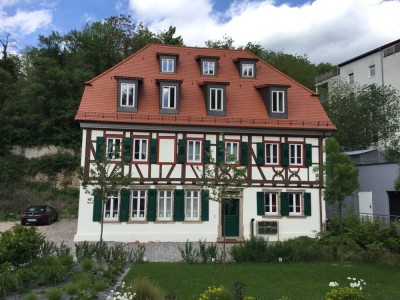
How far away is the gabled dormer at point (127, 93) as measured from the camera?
21.1m

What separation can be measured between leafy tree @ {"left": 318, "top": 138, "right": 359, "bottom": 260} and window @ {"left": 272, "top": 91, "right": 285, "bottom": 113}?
301 inches

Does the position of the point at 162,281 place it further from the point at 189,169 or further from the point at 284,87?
the point at 284,87

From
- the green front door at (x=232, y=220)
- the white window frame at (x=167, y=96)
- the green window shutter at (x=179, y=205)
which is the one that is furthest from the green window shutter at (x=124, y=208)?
the green front door at (x=232, y=220)

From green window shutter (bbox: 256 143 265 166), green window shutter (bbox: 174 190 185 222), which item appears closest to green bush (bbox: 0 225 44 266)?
green window shutter (bbox: 174 190 185 222)

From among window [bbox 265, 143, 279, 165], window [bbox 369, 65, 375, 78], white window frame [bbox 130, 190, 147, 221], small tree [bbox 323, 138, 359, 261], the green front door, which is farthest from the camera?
window [bbox 369, 65, 375, 78]

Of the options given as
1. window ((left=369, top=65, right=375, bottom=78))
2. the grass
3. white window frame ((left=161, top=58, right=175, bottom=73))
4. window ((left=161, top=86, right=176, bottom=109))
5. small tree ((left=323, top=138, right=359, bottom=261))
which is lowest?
the grass

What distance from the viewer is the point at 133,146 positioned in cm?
2058

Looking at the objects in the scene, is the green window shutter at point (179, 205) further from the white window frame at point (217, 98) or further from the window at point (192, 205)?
the white window frame at point (217, 98)

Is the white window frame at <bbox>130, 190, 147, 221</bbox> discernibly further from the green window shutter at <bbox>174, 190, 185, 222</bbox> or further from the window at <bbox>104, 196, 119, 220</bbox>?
the green window shutter at <bbox>174, 190, 185, 222</bbox>

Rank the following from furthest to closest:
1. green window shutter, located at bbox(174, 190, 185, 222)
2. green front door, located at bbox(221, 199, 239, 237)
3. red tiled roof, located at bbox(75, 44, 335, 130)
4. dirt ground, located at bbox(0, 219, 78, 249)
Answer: green front door, located at bbox(221, 199, 239, 237) < red tiled roof, located at bbox(75, 44, 335, 130) < green window shutter, located at bbox(174, 190, 185, 222) < dirt ground, located at bbox(0, 219, 78, 249)

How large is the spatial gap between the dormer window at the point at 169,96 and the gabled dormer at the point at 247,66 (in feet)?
15.7

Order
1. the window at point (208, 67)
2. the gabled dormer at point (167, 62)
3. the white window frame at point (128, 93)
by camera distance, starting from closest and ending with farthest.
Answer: the white window frame at point (128, 93)
the gabled dormer at point (167, 62)
the window at point (208, 67)

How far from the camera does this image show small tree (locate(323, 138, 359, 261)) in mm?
14617

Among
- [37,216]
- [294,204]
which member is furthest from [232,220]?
[37,216]
